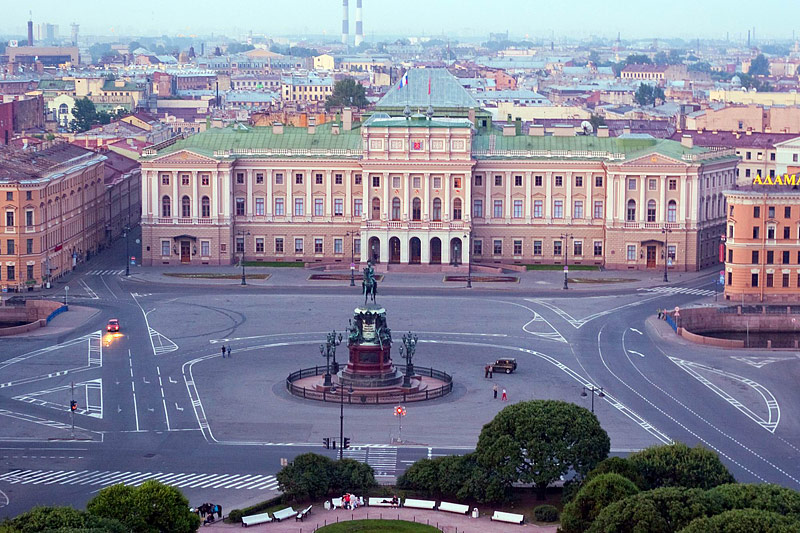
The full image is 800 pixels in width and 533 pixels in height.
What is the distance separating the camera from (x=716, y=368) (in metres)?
107

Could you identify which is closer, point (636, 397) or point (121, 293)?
point (636, 397)

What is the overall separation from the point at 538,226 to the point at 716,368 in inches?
1888

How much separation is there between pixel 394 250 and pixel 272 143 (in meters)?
14.5

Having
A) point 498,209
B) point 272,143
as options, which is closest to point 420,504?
point 498,209

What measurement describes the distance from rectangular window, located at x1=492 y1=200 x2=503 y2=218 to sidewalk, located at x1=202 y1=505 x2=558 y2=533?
80.2 m

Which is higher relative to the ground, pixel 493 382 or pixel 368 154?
pixel 368 154

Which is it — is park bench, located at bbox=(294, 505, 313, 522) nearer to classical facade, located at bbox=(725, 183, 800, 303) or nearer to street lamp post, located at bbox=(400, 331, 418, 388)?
street lamp post, located at bbox=(400, 331, 418, 388)

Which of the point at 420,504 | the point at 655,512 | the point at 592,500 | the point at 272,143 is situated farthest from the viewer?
the point at 272,143

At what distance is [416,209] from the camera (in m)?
152

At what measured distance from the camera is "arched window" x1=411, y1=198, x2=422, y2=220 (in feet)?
497

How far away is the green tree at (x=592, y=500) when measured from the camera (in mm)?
70000

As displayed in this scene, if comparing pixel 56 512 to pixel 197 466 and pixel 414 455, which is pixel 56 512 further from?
pixel 414 455

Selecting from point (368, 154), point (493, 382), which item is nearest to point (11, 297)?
point (368, 154)

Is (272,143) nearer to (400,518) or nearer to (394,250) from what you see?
(394,250)
